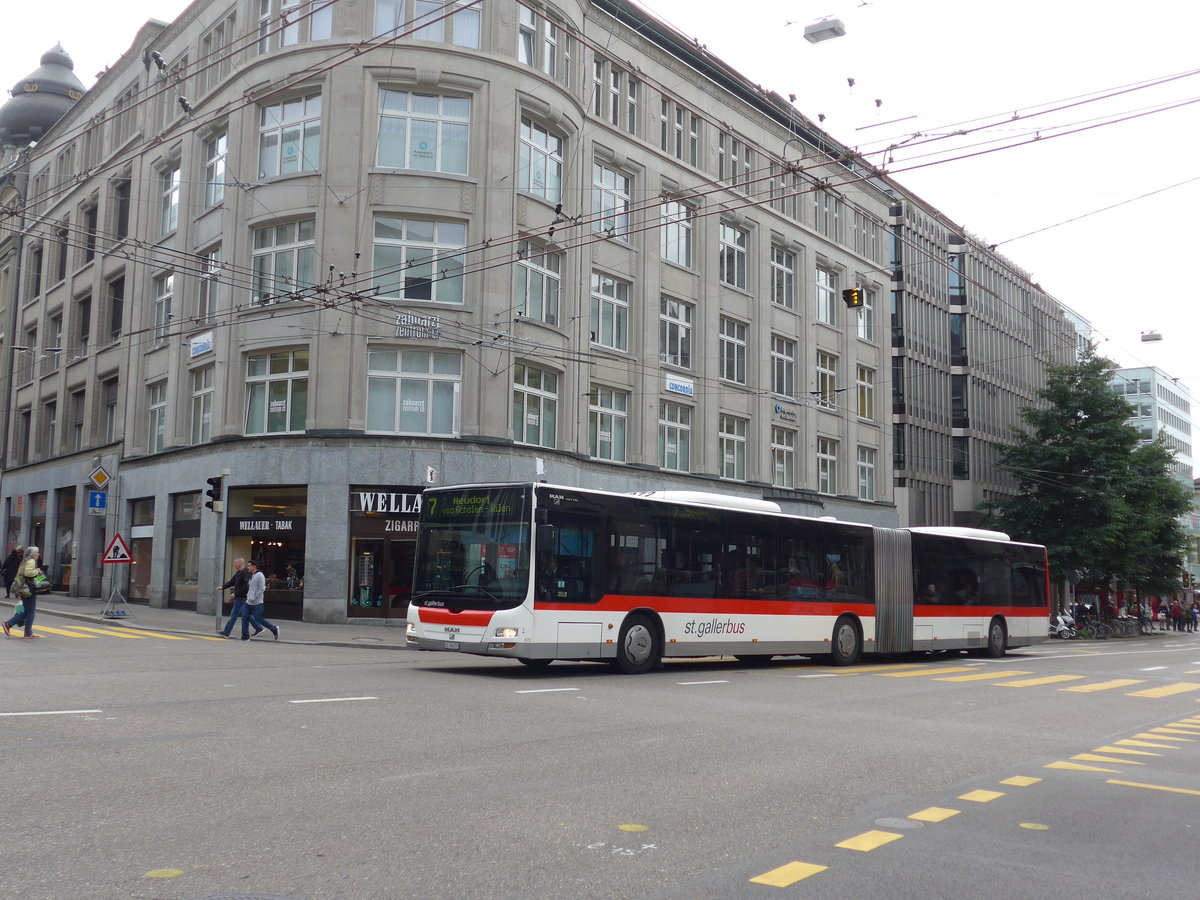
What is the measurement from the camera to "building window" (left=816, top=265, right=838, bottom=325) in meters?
45.8

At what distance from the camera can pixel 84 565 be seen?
39.3m

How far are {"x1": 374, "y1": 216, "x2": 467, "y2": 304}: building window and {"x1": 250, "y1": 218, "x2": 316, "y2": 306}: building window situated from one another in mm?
1941

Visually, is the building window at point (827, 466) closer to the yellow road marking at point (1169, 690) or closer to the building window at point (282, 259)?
the building window at point (282, 259)

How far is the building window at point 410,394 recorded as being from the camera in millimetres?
28562

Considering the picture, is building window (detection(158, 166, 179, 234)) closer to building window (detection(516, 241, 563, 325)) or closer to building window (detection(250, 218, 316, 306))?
building window (detection(250, 218, 316, 306))

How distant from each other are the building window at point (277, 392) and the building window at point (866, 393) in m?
26.6

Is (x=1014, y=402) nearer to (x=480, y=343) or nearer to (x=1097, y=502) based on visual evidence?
(x=1097, y=502)

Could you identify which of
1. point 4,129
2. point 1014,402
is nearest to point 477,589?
point 4,129

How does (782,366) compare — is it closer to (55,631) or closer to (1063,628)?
(1063,628)

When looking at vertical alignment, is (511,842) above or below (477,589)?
below

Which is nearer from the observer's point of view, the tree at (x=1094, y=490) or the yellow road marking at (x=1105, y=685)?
the yellow road marking at (x=1105, y=685)

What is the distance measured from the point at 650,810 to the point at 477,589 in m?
9.23

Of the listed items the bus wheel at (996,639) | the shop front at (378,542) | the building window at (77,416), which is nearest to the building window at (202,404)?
the shop front at (378,542)

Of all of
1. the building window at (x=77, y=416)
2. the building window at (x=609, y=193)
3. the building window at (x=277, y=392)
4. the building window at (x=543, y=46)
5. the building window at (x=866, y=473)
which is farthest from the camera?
the building window at (x=866, y=473)
